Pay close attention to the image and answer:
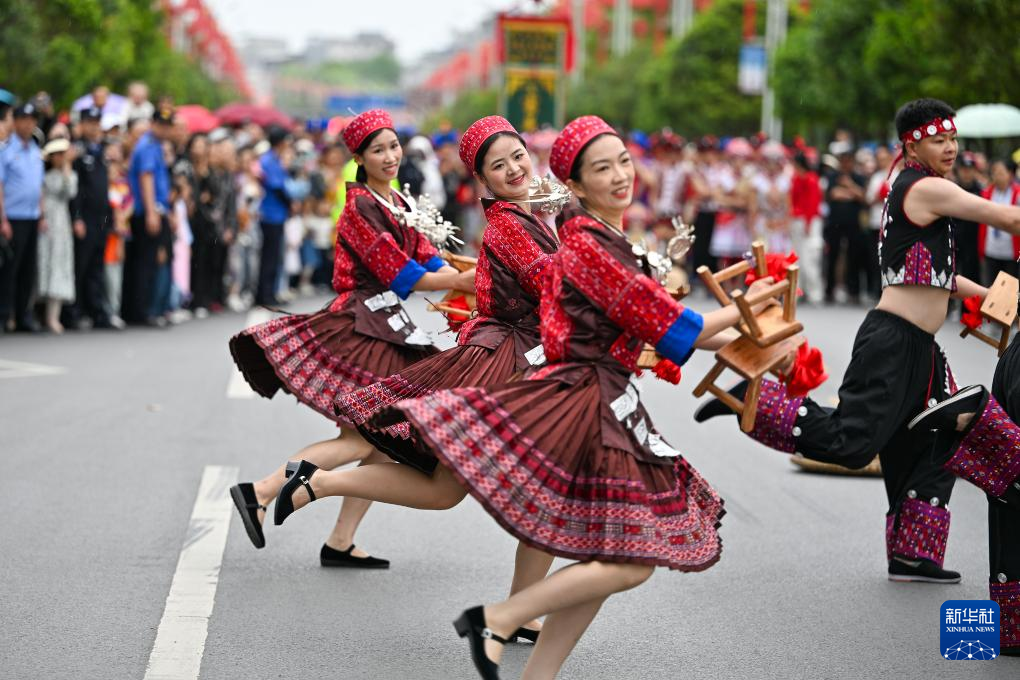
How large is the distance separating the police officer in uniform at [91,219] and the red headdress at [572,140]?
38.4ft

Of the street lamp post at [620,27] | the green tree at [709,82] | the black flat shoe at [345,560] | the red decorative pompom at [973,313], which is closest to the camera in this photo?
the red decorative pompom at [973,313]

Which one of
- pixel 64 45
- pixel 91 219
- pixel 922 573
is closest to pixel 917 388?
pixel 922 573

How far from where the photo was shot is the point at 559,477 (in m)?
4.64

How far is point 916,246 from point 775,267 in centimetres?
146

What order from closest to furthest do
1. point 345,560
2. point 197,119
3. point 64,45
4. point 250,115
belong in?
point 345,560, point 197,119, point 64,45, point 250,115

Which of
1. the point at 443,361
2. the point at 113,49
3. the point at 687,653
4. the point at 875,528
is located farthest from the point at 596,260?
the point at 113,49

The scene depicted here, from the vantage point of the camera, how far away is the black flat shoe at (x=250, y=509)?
19.8ft

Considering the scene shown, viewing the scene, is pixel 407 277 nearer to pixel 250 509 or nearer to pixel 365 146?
pixel 365 146

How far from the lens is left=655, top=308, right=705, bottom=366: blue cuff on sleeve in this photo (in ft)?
15.2

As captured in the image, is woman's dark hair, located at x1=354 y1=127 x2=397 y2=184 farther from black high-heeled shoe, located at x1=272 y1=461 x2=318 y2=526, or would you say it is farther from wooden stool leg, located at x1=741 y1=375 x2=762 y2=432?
wooden stool leg, located at x1=741 y1=375 x2=762 y2=432

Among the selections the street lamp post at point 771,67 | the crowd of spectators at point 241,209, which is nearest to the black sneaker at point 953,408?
the crowd of spectators at point 241,209

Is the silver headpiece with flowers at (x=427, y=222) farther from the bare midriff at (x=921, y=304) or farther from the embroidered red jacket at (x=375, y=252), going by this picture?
the bare midriff at (x=921, y=304)

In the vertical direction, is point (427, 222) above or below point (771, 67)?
above

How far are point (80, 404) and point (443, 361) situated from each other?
616cm
